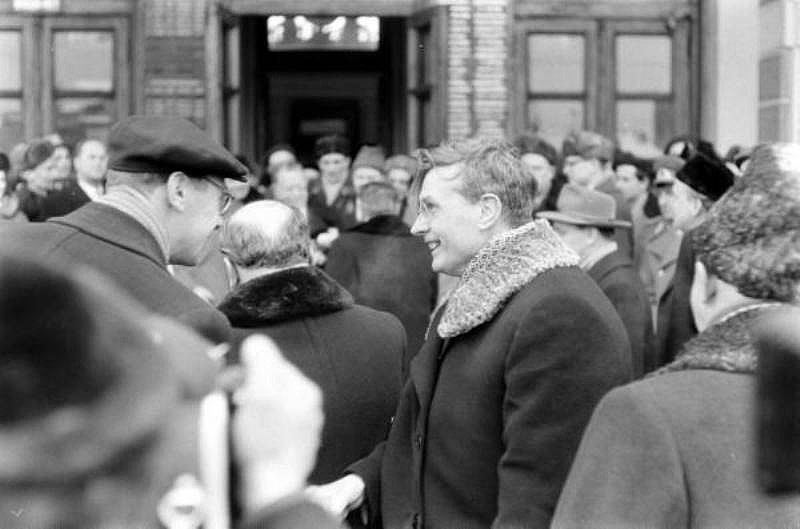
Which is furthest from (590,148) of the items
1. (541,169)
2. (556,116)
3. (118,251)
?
(118,251)

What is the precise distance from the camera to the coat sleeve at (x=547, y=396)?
378cm

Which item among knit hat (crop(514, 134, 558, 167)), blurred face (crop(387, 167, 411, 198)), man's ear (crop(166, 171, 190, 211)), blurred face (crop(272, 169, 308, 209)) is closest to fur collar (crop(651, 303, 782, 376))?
man's ear (crop(166, 171, 190, 211))

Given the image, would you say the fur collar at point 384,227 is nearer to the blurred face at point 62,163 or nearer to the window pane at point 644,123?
the blurred face at point 62,163

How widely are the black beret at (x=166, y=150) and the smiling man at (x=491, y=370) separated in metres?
0.70

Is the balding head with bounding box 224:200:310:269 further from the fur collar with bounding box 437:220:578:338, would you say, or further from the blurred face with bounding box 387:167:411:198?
the blurred face with bounding box 387:167:411:198

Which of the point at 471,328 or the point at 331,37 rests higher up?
the point at 331,37

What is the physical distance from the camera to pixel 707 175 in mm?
7656

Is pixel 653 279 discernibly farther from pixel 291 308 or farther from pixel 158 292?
pixel 158 292

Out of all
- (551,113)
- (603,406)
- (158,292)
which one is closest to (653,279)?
(551,113)

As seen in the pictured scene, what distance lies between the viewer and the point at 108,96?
13422mm

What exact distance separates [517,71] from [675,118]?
1.41 metres

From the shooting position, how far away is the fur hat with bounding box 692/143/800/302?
261 cm

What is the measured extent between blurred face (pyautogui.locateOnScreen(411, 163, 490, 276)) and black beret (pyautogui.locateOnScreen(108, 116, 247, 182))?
68cm

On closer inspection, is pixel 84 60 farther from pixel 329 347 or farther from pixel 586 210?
pixel 329 347
